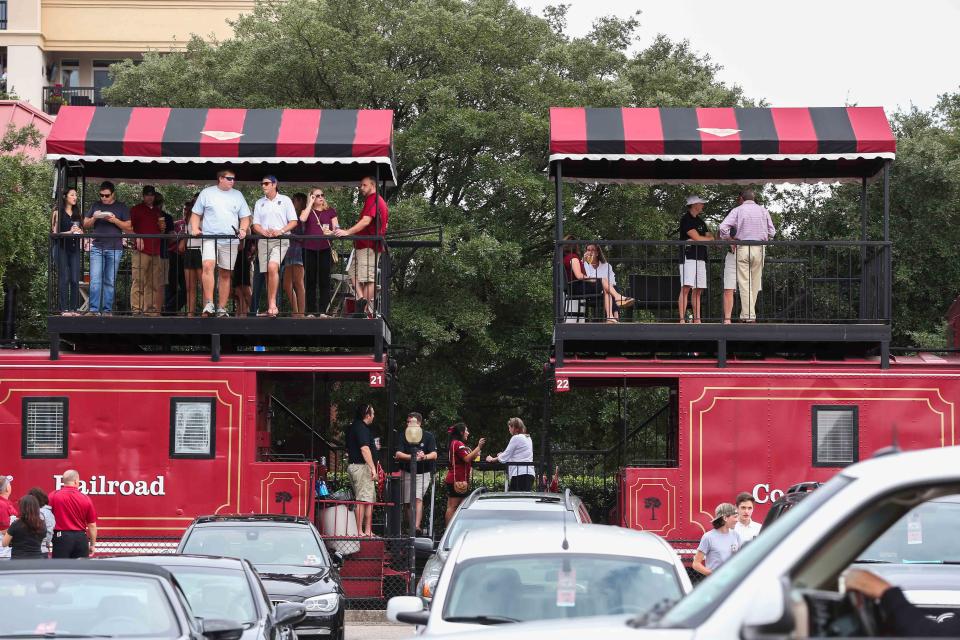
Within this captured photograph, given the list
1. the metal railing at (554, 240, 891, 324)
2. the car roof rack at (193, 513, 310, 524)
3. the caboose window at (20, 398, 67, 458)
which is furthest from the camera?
the metal railing at (554, 240, 891, 324)

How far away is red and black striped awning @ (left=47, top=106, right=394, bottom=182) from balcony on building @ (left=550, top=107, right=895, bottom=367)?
2.76m

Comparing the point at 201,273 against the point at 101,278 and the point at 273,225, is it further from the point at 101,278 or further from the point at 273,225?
the point at 273,225

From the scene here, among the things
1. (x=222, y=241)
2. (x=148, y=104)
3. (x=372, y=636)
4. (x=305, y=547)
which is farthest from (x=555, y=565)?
(x=148, y=104)

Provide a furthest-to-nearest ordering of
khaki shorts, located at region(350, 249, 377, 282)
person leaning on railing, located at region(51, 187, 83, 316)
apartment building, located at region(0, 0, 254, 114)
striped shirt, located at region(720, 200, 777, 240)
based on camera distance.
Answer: apartment building, located at region(0, 0, 254, 114) → khaki shorts, located at region(350, 249, 377, 282) → striped shirt, located at region(720, 200, 777, 240) → person leaning on railing, located at region(51, 187, 83, 316)

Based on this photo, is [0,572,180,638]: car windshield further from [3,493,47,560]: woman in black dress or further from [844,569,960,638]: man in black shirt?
[3,493,47,560]: woman in black dress

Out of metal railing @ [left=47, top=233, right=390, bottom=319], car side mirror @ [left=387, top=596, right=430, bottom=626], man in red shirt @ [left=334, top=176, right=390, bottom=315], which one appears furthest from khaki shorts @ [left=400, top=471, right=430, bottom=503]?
car side mirror @ [left=387, top=596, right=430, bottom=626]

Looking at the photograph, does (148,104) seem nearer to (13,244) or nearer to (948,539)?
(13,244)

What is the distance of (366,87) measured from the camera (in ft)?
97.0

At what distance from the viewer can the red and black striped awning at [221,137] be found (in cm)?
1991

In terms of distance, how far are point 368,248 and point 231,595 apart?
9281mm

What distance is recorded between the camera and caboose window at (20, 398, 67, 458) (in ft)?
62.2

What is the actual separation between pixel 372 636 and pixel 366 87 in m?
15.0

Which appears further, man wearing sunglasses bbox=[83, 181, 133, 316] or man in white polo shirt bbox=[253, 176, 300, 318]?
man wearing sunglasses bbox=[83, 181, 133, 316]

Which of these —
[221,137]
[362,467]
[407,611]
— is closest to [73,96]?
[221,137]
